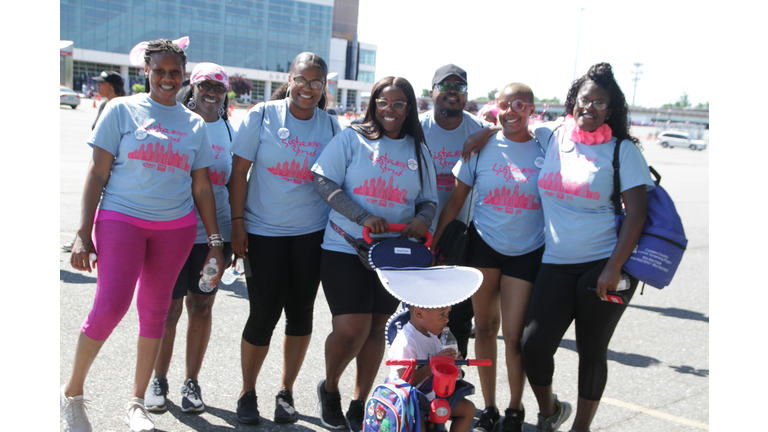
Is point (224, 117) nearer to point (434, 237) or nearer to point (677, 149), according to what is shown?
point (434, 237)

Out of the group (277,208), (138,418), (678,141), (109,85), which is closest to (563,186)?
(277,208)

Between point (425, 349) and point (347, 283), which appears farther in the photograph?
point (347, 283)

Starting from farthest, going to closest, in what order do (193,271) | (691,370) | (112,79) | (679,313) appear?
1. (679,313)
2. (112,79)
3. (691,370)
4. (193,271)

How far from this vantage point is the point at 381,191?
3.35 metres

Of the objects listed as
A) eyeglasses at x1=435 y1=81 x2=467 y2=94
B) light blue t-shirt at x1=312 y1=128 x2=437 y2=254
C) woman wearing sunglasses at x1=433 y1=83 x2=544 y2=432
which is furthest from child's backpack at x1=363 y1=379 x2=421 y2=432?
eyeglasses at x1=435 y1=81 x2=467 y2=94

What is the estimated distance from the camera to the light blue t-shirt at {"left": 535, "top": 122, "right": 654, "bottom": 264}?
124 inches

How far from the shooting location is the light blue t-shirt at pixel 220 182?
12.2ft

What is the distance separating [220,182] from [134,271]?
91 cm

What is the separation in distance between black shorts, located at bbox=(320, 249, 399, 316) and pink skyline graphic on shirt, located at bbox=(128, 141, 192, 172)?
0.96 m

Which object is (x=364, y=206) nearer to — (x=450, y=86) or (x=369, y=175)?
(x=369, y=175)

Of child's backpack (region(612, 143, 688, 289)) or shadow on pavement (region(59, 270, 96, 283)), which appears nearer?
child's backpack (region(612, 143, 688, 289))

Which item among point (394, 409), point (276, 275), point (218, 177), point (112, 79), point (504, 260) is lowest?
point (394, 409)

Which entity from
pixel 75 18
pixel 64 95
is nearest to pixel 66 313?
pixel 64 95

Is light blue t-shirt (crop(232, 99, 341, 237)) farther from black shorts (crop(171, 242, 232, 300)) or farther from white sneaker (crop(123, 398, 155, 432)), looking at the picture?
white sneaker (crop(123, 398, 155, 432))
